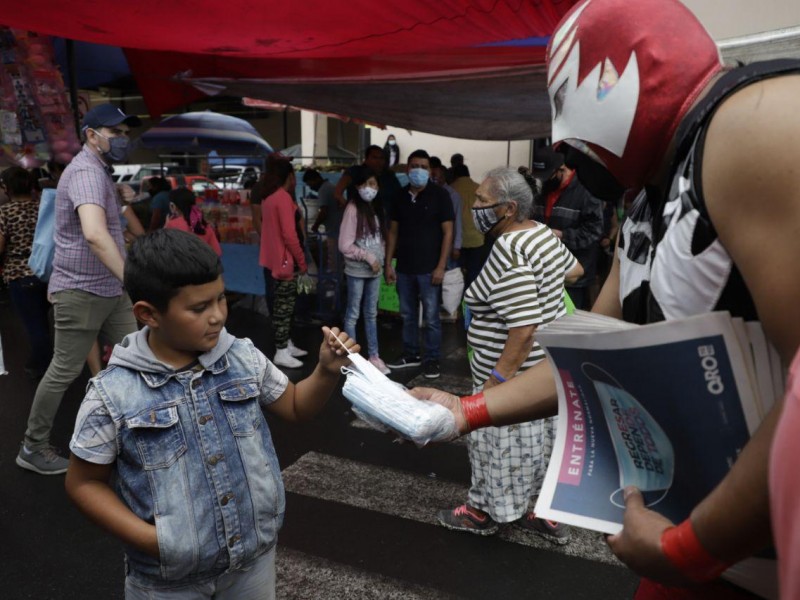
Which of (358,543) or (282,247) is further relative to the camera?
(282,247)

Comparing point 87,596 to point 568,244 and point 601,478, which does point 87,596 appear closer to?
point 601,478

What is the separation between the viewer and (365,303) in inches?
271

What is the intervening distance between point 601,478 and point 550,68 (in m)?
0.88

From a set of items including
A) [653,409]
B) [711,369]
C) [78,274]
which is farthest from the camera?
[78,274]

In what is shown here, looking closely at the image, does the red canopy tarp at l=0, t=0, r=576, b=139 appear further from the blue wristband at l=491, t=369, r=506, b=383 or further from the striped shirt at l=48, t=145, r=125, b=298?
the blue wristband at l=491, t=369, r=506, b=383

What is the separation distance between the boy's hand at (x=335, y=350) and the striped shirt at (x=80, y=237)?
2663 millimetres

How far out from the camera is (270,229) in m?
6.70

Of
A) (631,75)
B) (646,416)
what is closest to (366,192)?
(631,75)

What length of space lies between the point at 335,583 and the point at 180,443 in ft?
5.73

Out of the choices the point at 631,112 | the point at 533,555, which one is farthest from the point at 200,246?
the point at 533,555

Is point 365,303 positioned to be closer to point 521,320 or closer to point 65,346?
point 65,346

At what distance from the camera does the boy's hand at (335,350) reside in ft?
6.25

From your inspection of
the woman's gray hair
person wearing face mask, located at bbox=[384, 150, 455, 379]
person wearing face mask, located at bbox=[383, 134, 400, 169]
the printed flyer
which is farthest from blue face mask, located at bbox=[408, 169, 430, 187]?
person wearing face mask, located at bbox=[383, 134, 400, 169]

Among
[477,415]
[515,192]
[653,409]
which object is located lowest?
[477,415]
